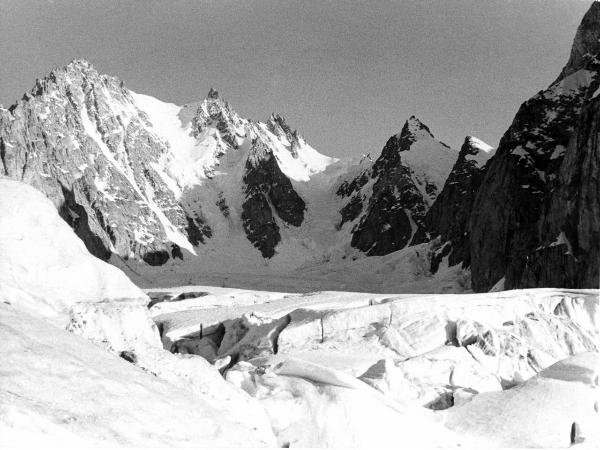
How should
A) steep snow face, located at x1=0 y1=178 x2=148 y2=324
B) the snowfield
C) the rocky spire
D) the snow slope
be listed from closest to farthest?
the snow slope
the snowfield
steep snow face, located at x1=0 y1=178 x2=148 y2=324
the rocky spire

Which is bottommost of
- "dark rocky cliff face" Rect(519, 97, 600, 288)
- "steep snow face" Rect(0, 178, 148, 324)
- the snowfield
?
the snowfield

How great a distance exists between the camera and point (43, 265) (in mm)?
19391

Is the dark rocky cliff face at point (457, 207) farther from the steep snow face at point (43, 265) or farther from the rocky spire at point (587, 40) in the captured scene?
the steep snow face at point (43, 265)

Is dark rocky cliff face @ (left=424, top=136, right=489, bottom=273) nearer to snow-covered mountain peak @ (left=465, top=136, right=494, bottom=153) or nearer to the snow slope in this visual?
snow-covered mountain peak @ (left=465, top=136, right=494, bottom=153)

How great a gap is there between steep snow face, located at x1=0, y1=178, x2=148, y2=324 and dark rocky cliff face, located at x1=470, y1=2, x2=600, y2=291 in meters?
88.3

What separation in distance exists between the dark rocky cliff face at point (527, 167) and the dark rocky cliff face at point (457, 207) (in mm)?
21357

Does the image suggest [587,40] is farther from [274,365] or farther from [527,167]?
[274,365]

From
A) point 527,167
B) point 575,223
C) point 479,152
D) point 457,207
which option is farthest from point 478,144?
point 575,223

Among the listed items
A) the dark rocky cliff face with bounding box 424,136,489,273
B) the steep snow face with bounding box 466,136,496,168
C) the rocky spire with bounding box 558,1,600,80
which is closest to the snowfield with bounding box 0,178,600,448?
the rocky spire with bounding box 558,1,600,80

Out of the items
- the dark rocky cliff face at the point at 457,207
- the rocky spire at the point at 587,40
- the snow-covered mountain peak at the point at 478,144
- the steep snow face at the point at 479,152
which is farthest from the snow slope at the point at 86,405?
the snow-covered mountain peak at the point at 478,144

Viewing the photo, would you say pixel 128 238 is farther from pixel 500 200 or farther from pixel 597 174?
pixel 597 174

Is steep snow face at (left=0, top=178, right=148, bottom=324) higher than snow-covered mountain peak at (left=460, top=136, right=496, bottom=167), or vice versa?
snow-covered mountain peak at (left=460, top=136, right=496, bottom=167)

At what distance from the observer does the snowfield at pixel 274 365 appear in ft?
30.9

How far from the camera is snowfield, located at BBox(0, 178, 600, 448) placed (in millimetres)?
9422
